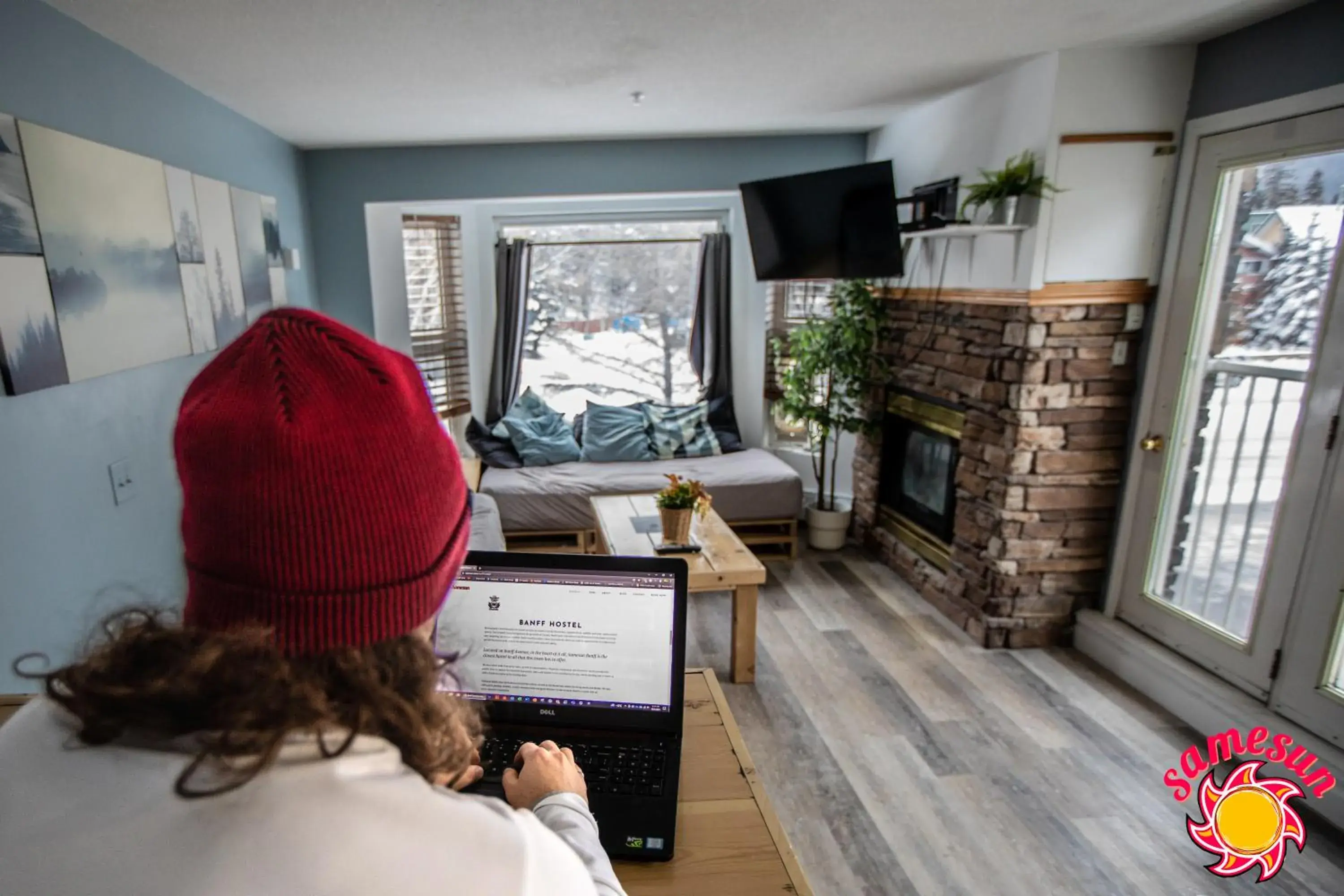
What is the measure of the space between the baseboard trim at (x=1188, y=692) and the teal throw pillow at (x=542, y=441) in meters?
2.90

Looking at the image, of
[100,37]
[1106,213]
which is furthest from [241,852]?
[1106,213]

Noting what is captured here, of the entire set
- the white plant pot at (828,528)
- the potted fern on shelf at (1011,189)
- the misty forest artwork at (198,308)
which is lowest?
the white plant pot at (828,528)

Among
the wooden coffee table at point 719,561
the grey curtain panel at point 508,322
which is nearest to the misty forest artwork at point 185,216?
the wooden coffee table at point 719,561

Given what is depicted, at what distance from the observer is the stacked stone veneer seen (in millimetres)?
2654

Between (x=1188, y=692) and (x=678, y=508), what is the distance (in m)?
1.93

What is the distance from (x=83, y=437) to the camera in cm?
189

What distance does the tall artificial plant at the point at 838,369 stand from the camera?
3693 mm

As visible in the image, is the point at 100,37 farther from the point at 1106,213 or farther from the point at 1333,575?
the point at 1333,575

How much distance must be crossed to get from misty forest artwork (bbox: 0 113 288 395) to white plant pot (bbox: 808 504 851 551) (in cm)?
308

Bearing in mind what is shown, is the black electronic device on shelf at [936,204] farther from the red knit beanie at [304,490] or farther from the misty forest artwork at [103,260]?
the red knit beanie at [304,490]

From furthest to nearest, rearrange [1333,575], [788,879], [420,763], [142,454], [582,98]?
[582,98] < [142,454] < [1333,575] < [788,879] < [420,763]

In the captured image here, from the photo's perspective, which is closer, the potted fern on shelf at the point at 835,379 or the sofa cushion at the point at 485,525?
the sofa cushion at the point at 485,525

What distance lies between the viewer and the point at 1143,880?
1.78 metres

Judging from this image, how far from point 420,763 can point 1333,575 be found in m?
2.57
